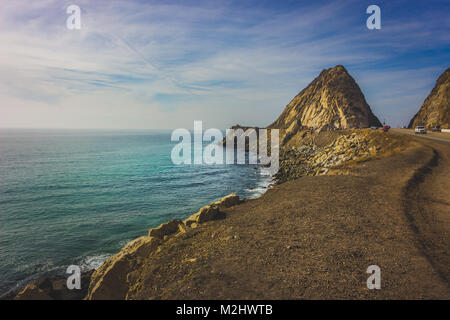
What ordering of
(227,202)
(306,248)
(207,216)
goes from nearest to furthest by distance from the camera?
(306,248)
(207,216)
(227,202)

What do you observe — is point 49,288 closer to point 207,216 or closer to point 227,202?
point 207,216

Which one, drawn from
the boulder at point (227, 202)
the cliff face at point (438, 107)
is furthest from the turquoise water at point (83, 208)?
the cliff face at point (438, 107)

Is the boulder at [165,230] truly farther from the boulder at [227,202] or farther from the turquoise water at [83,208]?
the turquoise water at [83,208]

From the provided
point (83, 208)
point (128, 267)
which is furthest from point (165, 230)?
point (83, 208)

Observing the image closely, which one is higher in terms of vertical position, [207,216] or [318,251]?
[318,251]

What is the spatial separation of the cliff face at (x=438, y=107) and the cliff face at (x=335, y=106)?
46.9 feet

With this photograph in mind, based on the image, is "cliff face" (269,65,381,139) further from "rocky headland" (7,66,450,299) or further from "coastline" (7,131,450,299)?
"coastline" (7,131,450,299)

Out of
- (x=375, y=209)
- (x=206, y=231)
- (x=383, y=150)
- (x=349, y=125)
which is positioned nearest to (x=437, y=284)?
(x=375, y=209)

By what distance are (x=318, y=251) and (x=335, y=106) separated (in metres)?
84.4

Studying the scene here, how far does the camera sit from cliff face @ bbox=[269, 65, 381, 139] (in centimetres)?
7762

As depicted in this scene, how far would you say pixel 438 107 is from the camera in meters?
66.4

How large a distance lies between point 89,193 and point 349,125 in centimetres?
7845
